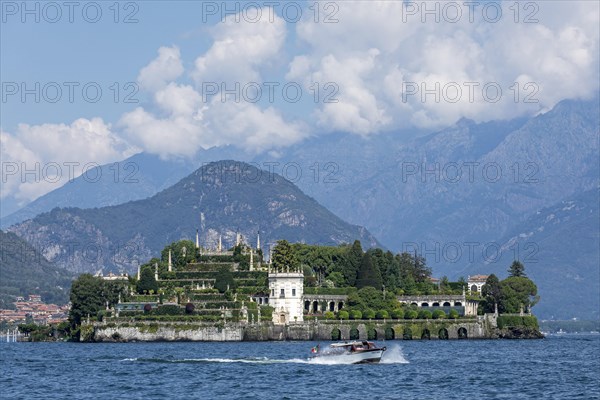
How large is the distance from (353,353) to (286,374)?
14.8 meters

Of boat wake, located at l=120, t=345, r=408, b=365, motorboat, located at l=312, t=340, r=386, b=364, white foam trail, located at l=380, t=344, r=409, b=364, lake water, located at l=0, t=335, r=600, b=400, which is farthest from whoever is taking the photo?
white foam trail, located at l=380, t=344, r=409, b=364

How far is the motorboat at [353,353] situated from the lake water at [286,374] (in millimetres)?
1860

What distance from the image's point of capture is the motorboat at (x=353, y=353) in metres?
139

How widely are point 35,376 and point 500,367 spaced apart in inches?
1755

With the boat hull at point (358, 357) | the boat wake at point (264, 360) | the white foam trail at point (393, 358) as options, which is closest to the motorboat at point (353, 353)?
the boat hull at point (358, 357)

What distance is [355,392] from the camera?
108500 mm

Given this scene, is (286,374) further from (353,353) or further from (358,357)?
(358,357)

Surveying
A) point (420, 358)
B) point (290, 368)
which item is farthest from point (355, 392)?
point (420, 358)

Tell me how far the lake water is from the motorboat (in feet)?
6.10

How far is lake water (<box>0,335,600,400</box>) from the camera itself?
10788 centimetres

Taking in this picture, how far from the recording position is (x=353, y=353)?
456 ft

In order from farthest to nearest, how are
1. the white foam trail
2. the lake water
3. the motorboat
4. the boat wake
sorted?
1. the white foam trail
2. the boat wake
3. the motorboat
4. the lake water

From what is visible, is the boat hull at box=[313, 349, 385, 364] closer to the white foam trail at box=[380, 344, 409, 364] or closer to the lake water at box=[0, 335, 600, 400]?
the lake water at box=[0, 335, 600, 400]

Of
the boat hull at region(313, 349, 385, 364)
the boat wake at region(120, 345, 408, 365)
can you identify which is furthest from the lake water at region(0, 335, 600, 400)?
the boat hull at region(313, 349, 385, 364)
